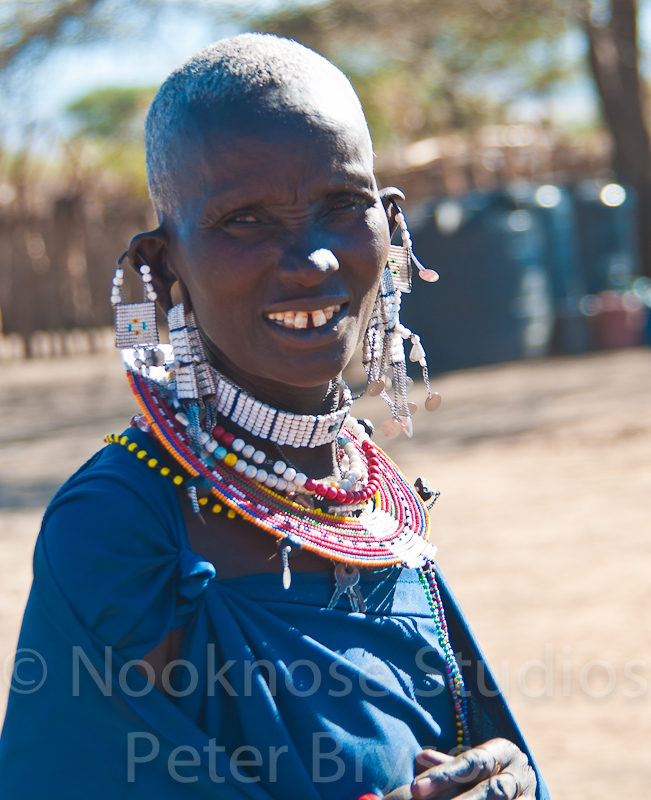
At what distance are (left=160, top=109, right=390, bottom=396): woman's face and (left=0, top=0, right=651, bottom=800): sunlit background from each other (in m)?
2.24

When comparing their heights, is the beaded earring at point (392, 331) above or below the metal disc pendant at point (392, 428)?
above

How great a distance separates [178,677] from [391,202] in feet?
2.66

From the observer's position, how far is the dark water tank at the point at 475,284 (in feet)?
35.7

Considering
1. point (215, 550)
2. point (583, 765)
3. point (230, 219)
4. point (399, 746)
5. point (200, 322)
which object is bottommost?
point (583, 765)

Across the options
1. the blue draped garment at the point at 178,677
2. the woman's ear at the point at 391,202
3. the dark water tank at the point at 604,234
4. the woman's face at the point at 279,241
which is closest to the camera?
the blue draped garment at the point at 178,677

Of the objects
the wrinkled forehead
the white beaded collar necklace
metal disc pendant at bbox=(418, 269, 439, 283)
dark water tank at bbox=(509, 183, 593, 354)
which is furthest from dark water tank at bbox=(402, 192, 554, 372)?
the wrinkled forehead

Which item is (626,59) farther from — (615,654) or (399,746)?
(399,746)

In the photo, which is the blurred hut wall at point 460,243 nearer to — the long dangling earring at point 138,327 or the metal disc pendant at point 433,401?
the metal disc pendant at point 433,401

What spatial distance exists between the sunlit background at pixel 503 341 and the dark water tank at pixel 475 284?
0.02 m

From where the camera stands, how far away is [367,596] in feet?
4.75

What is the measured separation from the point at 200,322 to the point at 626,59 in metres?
12.6

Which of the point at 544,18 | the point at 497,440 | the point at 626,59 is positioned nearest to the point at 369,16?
the point at 544,18

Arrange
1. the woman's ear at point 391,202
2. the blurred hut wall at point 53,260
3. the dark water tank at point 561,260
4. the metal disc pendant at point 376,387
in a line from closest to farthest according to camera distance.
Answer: the woman's ear at point 391,202 → the metal disc pendant at point 376,387 → the dark water tank at point 561,260 → the blurred hut wall at point 53,260

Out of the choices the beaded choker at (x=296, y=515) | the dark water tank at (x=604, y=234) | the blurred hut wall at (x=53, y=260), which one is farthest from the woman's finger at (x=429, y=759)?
the blurred hut wall at (x=53, y=260)
